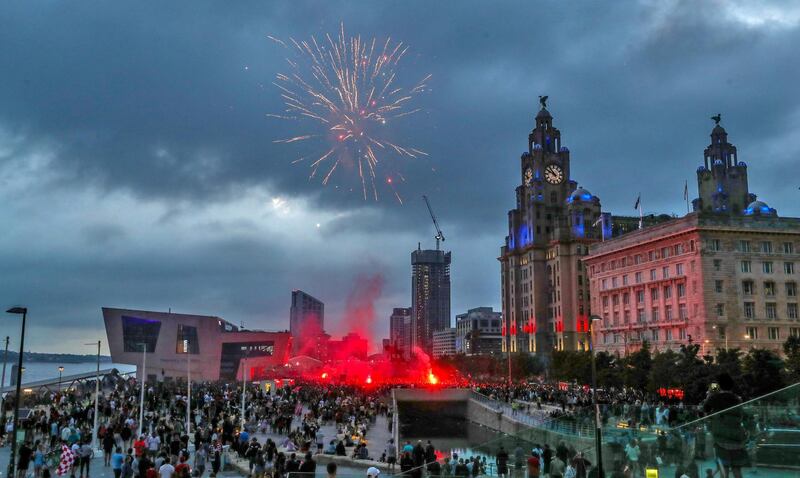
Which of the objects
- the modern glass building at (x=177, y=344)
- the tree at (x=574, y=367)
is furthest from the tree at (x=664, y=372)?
the modern glass building at (x=177, y=344)

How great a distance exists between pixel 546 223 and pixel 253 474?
100258mm

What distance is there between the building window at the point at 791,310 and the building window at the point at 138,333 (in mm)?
71209

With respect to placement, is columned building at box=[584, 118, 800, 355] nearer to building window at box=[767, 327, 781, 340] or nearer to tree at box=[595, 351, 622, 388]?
building window at box=[767, 327, 781, 340]

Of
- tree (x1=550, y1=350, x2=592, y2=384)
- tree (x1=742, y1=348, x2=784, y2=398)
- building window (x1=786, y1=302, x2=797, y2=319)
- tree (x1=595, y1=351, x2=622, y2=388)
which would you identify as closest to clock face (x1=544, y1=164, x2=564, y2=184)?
tree (x1=550, y1=350, x2=592, y2=384)

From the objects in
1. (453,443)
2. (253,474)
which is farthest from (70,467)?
(453,443)

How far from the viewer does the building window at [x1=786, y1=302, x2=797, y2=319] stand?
68438 millimetres

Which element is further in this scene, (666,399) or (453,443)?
(453,443)

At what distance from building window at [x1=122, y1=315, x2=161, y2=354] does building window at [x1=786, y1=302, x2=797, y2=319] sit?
7121 cm

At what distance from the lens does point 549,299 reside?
11212 centimetres

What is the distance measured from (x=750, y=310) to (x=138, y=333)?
69120 mm

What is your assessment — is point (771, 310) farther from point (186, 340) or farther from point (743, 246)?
point (186, 340)

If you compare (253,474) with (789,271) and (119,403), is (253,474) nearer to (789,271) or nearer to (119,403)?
(119,403)

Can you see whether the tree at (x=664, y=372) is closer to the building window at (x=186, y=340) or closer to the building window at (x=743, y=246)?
the building window at (x=743, y=246)

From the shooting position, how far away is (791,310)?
68.7 meters
